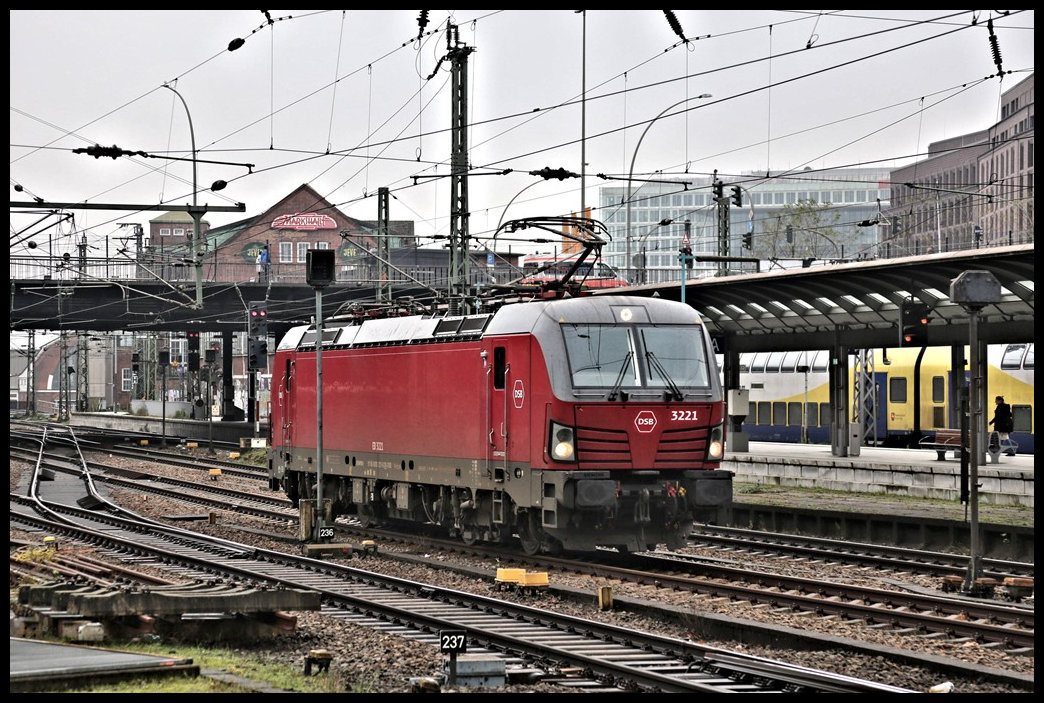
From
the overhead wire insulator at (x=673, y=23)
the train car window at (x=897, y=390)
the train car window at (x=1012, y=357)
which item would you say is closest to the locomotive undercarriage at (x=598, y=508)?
the overhead wire insulator at (x=673, y=23)

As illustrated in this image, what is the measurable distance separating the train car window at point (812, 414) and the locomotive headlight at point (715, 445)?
3069cm

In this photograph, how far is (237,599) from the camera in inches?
545

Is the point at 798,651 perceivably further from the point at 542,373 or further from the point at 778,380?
the point at 778,380

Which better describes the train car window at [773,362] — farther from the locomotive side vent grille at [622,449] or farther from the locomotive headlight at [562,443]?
the locomotive headlight at [562,443]

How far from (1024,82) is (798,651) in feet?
308

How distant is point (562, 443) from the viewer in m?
18.3

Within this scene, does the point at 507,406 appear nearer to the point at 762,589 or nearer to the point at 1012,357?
the point at 762,589

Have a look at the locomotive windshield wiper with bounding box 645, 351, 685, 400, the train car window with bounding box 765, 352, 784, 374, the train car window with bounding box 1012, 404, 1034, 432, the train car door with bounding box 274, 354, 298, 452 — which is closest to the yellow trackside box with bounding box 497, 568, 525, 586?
the locomotive windshield wiper with bounding box 645, 351, 685, 400

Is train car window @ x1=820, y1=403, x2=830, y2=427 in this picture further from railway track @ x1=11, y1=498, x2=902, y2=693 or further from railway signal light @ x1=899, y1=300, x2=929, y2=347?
railway track @ x1=11, y1=498, x2=902, y2=693

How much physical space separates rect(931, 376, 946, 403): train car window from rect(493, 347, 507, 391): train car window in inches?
1149

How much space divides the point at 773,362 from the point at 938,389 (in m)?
6.81

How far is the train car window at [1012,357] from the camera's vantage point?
41.4 m
